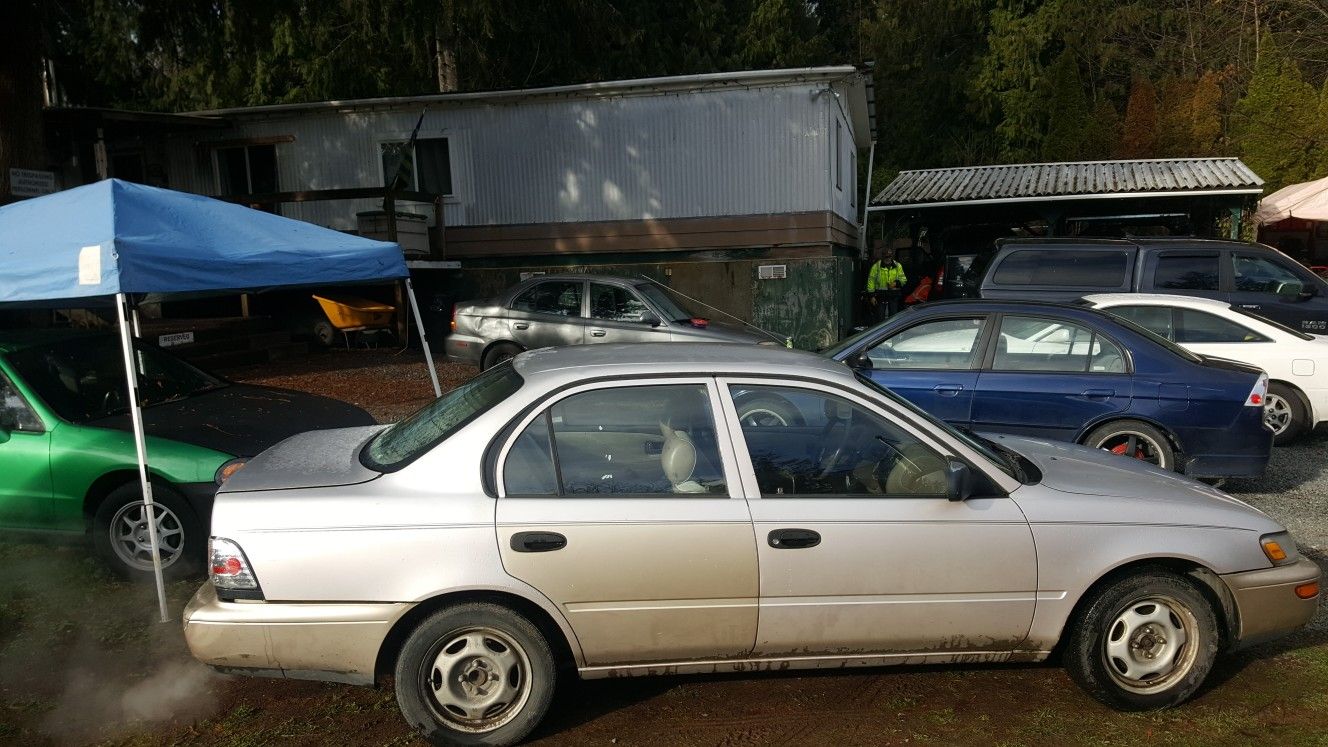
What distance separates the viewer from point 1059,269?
34.1ft

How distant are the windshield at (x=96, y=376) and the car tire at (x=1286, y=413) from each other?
9.15 m

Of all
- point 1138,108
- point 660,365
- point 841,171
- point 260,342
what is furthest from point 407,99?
point 1138,108

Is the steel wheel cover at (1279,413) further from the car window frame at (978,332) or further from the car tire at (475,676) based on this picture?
the car tire at (475,676)

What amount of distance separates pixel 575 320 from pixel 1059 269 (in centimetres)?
581

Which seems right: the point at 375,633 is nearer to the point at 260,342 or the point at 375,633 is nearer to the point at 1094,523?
the point at 1094,523

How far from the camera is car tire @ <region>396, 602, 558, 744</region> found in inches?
146

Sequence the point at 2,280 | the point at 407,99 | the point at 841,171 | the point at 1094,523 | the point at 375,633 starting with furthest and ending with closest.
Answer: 1. the point at 841,171
2. the point at 407,99
3. the point at 2,280
4. the point at 1094,523
5. the point at 375,633

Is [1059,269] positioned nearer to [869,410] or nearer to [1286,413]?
[1286,413]

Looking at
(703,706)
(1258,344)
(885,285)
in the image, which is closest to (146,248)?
(703,706)

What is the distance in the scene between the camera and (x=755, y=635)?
12.7 ft

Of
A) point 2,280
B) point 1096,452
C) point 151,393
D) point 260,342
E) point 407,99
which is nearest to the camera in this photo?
point 1096,452

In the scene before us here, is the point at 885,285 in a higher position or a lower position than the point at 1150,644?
higher

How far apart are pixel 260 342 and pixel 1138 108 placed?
2575 centimetres

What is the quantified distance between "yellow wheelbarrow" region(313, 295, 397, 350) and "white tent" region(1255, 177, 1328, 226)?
1758 cm
